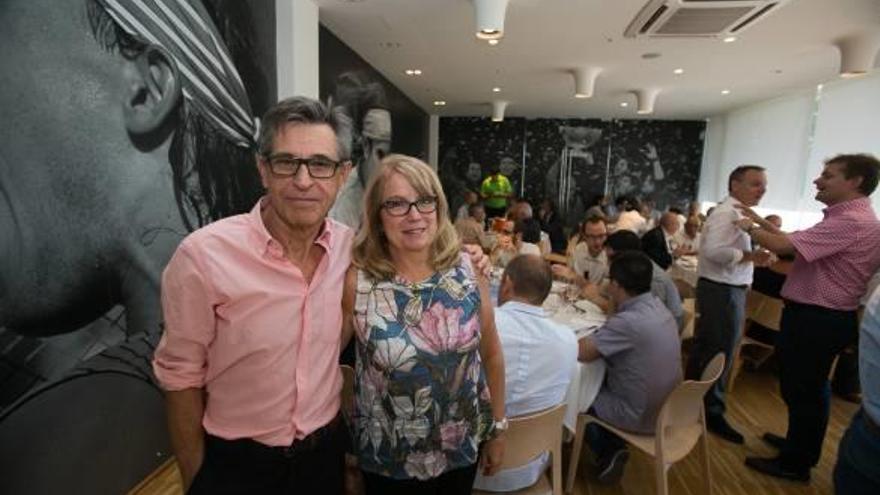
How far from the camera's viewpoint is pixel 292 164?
3.37 ft

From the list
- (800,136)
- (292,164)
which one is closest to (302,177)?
(292,164)

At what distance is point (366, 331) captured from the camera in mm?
1221

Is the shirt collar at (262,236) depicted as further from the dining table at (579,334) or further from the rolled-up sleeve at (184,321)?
the dining table at (579,334)

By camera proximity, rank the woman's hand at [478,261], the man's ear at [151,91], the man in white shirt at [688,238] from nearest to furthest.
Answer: the woman's hand at [478,261] < the man's ear at [151,91] < the man in white shirt at [688,238]

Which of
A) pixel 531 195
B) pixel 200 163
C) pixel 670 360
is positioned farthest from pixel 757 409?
pixel 531 195

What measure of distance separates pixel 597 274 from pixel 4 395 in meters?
3.59

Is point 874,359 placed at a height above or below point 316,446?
above

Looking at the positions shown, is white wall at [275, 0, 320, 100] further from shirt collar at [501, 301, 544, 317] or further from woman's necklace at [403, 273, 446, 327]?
woman's necklace at [403, 273, 446, 327]

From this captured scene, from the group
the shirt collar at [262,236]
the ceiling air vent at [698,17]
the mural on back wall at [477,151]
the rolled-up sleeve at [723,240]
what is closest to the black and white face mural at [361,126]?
the ceiling air vent at [698,17]

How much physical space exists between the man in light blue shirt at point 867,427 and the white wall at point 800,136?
6.64m

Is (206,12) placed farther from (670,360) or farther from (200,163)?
(670,360)

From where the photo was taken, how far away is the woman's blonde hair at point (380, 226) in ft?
4.18

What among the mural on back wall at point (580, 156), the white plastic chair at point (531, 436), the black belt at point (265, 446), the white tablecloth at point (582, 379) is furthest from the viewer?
the mural on back wall at point (580, 156)

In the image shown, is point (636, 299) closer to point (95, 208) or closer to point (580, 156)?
point (95, 208)
